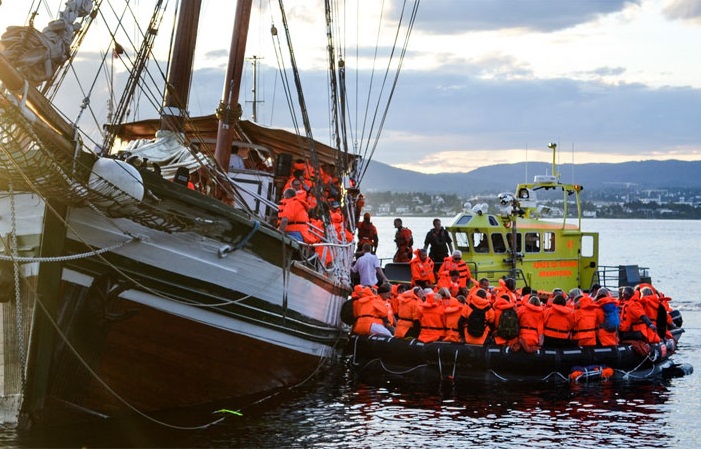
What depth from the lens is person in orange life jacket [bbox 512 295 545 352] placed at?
18.2 metres

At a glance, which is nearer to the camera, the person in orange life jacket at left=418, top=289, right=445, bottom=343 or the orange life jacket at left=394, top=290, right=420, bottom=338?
the person in orange life jacket at left=418, top=289, right=445, bottom=343

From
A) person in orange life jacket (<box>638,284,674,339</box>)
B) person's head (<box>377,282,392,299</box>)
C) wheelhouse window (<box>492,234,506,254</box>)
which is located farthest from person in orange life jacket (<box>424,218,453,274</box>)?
person in orange life jacket (<box>638,284,674,339</box>)

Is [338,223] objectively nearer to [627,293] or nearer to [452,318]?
[452,318]

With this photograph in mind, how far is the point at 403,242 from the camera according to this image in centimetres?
→ 2684

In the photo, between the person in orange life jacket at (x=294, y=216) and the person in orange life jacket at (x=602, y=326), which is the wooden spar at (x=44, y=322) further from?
the person in orange life jacket at (x=602, y=326)

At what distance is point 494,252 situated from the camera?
83.8 ft

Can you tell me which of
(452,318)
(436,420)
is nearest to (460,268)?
(452,318)

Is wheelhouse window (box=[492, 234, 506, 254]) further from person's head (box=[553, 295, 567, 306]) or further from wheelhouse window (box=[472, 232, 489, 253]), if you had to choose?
person's head (box=[553, 295, 567, 306])

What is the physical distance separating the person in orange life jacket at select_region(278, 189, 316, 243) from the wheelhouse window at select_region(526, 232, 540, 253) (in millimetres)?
10664

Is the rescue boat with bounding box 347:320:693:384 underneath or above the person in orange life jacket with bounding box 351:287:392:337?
underneath

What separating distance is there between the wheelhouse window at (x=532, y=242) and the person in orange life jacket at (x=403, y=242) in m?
3.01

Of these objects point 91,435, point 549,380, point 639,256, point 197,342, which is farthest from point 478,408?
point 639,256

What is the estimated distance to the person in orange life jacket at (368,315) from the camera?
19.3m

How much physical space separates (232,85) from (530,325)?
22.2 ft
